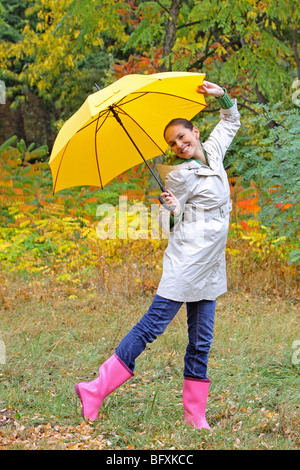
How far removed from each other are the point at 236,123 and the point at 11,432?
2051 millimetres

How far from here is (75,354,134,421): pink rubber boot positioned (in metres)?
2.88

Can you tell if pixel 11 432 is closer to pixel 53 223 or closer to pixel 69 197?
pixel 53 223

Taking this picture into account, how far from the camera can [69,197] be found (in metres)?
Result: 8.70

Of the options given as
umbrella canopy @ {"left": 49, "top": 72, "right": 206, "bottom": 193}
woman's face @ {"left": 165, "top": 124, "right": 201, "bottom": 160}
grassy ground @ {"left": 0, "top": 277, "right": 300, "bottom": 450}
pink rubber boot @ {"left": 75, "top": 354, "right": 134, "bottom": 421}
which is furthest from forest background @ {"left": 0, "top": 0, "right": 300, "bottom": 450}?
woman's face @ {"left": 165, "top": 124, "right": 201, "bottom": 160}

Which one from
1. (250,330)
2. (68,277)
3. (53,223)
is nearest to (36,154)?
(53,223)

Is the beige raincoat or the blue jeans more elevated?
the beige raincoat

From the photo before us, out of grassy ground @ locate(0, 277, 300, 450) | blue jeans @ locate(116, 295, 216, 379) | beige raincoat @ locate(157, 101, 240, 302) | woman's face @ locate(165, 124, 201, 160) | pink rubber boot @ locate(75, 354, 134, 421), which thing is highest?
woman's face @ locate(165, 124, 201, 160)

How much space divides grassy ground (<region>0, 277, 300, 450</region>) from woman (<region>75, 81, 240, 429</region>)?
0.19 meters

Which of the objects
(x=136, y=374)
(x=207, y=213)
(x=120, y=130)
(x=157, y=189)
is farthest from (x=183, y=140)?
(x=157, y=189)

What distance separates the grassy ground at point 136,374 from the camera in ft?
9.43

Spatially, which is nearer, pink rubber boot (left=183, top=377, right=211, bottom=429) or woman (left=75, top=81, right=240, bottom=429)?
woman (left=75, top=81, right=240, bottom=429)

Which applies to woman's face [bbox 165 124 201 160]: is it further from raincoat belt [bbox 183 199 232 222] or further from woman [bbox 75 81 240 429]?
raincoat belt [bbox 183 199 232 222]

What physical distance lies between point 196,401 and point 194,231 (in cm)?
94

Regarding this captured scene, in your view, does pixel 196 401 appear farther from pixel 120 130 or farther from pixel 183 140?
pixel 120 130
